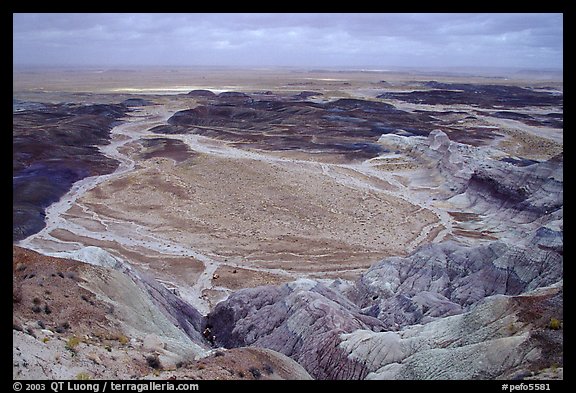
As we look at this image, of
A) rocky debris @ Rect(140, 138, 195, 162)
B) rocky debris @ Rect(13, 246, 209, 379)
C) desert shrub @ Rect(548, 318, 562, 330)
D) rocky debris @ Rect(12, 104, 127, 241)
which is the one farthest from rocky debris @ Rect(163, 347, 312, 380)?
rocky debris @ Rect(140, 138, 195, 162)

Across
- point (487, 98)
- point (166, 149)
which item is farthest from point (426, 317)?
point (487, 98)

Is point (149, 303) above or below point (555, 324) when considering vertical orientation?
below

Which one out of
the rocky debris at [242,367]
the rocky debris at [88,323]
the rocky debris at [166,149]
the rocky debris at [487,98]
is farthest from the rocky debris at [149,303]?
the rocky debris at [487,98]

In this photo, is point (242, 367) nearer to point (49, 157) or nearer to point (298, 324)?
point (298, 324)

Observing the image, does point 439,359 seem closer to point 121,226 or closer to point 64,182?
point 121,226

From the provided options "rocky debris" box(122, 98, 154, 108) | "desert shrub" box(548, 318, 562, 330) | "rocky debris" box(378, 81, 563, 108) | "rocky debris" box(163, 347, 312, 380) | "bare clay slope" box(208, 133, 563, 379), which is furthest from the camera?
"rocky debris" box(378, 81, 563, 108)

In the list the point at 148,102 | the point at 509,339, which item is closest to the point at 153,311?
the point at 509,339

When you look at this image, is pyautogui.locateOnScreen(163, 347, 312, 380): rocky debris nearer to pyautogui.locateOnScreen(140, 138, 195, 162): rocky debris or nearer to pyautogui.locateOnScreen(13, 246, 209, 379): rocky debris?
pyautogui.locateOnScreen(13, 246, 209, 379): rocky debris

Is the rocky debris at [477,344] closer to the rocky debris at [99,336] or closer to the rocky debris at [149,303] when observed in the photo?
the rocky debris at [99,336]

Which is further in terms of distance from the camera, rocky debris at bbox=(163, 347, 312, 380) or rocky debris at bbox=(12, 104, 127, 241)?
rocky debris at bbox=(12, 104, 127, 241)
